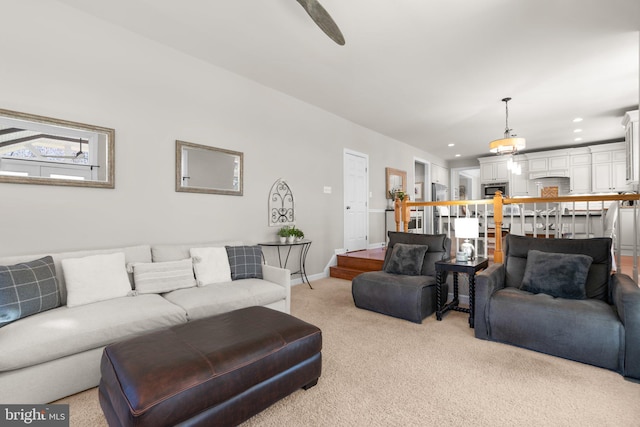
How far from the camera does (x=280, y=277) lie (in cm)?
312

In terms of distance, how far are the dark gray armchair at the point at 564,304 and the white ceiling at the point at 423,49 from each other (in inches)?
81.6

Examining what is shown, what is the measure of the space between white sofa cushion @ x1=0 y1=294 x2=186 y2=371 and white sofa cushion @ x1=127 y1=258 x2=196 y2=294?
217mm

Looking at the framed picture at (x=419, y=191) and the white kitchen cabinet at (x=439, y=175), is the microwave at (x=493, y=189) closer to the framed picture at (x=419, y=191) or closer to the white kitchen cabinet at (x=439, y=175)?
the white kitchen cabinet at (x=439, y=175)

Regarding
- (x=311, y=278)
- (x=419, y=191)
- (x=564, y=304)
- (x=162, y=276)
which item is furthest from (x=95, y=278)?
(x=419, y=191)

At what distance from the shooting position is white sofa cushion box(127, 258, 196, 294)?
8.48ft

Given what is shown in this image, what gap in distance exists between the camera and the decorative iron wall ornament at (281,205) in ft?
14.3

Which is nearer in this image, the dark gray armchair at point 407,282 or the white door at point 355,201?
the dark gray armchair at point 407,282

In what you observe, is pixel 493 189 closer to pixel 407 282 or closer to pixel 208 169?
pixel 407 282

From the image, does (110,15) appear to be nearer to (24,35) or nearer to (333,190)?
(24,35)

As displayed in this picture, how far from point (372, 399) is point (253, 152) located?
3252mm

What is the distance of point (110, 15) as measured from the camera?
2.79 m

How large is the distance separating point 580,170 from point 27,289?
1020cm

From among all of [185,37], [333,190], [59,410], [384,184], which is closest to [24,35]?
[185,37]

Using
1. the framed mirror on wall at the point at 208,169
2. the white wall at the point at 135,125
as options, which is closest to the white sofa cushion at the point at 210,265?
the white wall at the point at 135,125
